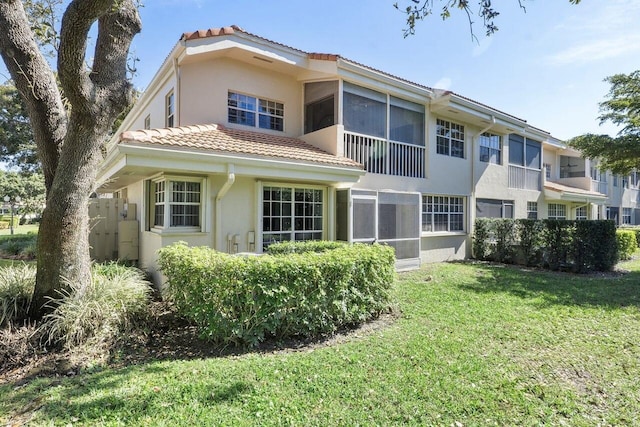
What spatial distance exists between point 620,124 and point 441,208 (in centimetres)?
802

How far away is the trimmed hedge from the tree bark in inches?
67.0

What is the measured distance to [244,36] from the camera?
10047mm

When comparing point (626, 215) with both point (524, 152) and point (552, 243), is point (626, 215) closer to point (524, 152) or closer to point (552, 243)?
point (524, 152)

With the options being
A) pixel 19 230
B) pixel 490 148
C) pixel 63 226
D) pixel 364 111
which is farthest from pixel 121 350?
pixel 19 230

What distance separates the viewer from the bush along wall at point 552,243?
12.3m

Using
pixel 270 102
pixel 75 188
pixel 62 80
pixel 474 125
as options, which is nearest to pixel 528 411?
pixel 75 188

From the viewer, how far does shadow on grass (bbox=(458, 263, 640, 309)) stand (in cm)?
851

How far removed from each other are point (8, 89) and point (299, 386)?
121 ft

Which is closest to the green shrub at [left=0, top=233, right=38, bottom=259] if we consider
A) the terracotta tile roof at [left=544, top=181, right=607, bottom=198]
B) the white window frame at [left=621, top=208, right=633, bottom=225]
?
the terracotta tile roof at [left=544, top=181, right=607, bottom=198]

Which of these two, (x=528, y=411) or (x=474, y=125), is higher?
(x=474, y=125)

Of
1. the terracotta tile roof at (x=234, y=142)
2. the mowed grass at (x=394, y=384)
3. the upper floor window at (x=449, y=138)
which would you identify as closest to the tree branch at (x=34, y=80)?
the terracotta tile roof at (x=234, y=142)

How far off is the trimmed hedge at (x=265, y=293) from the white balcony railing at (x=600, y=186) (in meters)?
26.3

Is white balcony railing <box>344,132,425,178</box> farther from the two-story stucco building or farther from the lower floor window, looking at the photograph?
the lower floor window

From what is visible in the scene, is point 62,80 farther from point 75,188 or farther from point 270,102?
point 270,102
